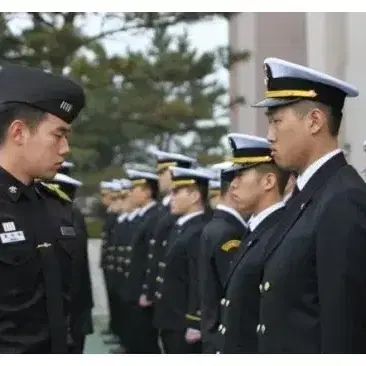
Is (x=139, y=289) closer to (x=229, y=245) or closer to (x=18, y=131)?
(x=229, y=245)

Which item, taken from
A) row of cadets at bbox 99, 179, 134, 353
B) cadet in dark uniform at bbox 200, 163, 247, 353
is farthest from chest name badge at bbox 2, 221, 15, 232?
row of cadets at bbox 99, 179, 134, 353

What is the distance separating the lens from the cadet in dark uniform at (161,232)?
7.51 meters

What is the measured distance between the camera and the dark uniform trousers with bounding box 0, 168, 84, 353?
263 centimetres

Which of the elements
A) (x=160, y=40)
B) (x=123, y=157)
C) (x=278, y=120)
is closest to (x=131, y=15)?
(x=160, y=40)

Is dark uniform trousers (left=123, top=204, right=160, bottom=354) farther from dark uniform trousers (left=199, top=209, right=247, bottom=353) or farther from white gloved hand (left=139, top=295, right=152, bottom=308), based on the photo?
dark uniform trousers (left=199, top=209, right=247, bottom=353)

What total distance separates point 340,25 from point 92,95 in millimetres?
5620

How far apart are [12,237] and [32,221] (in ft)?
0.33

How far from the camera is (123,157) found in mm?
18328

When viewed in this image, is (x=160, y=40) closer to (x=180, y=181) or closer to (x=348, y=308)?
(x=180, y=181)

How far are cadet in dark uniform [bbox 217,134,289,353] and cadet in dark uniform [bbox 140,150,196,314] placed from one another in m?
3.06

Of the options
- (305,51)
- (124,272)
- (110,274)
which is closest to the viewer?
(124,272)

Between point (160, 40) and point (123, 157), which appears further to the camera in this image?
point (123, 157)

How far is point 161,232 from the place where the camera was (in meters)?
7.56

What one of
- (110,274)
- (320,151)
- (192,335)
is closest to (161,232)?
(192,335)
